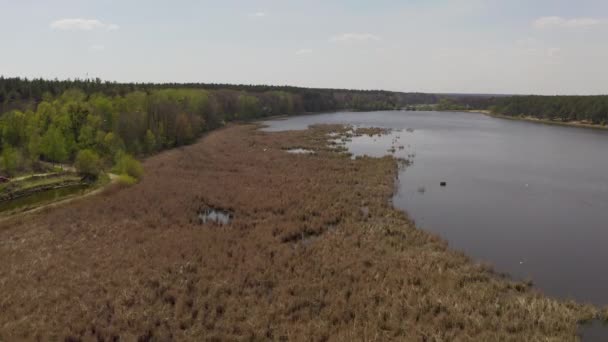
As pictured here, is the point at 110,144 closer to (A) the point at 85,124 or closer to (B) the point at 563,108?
(A) the point at 85,124

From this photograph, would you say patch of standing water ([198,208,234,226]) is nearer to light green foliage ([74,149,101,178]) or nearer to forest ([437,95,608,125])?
light green foliage ([74,149,101,178])

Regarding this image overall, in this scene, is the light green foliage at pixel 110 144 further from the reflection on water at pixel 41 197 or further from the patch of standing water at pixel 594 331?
the patch of standing water at pixel 594 331

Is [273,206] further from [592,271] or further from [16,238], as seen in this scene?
[592,271]

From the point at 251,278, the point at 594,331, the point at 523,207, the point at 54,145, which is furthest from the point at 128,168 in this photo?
the point at 594,331

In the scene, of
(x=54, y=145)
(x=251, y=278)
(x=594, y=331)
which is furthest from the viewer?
(x=54, y=145)

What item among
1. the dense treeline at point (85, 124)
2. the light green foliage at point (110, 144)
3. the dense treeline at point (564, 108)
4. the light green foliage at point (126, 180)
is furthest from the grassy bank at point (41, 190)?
the dense treeline at point (564, 108)
